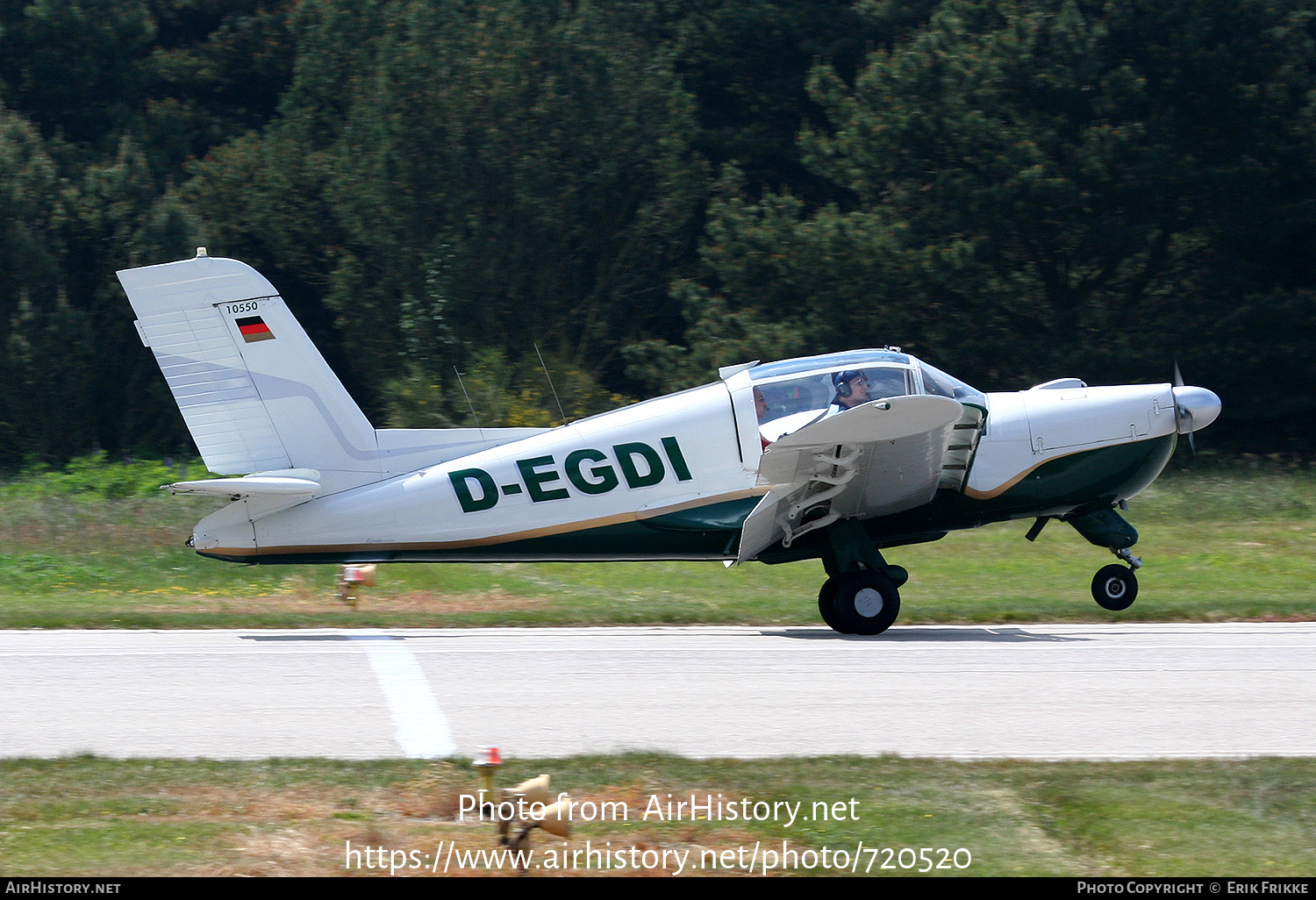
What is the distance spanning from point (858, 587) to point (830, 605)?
1.08ft

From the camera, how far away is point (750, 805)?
5.97 m

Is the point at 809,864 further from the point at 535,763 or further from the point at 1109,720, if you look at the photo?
the point at 1109,720

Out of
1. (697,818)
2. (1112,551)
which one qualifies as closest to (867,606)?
(1112,551)

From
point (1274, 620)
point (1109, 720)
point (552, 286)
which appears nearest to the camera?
point (1109, 720)

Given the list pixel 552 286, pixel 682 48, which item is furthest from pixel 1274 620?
pixel 682 48

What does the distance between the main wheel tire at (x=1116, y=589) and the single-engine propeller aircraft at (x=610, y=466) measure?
0.90 metres

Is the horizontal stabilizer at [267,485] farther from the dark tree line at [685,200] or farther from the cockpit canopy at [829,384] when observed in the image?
the dark tree line at [685,200]

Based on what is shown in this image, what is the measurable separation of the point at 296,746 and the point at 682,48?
30.3m

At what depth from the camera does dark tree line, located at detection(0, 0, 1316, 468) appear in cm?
2717

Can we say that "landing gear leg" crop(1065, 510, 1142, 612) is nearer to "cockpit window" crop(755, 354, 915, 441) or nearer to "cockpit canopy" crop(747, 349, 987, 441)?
"cockpit canopy" crop(747, 349, 987, 441)

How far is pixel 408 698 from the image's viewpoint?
858 centimetres

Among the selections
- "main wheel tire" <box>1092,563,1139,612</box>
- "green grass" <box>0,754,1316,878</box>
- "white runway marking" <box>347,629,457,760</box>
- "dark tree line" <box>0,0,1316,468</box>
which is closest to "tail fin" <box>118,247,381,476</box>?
"white runway marking" <box>347,629,457,760</box>

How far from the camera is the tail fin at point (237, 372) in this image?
37.9 ft

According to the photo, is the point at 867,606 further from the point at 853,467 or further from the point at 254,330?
the point at 254,330
